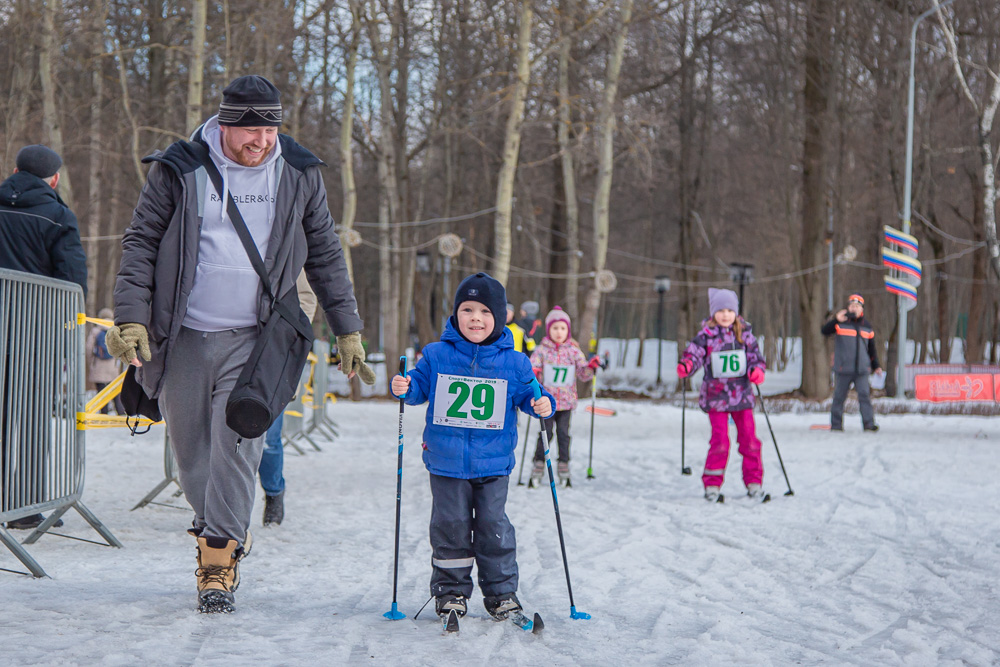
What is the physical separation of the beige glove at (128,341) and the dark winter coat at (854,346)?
38.7 feet

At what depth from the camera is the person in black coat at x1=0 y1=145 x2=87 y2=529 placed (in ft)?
19.1

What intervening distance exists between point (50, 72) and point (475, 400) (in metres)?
17.2

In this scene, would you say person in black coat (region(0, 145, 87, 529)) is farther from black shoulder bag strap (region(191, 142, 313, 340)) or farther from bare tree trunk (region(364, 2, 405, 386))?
bare tree trunk (region(364, 2, 405, 386))

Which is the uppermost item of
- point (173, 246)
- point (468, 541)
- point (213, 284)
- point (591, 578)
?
point (173, 246)

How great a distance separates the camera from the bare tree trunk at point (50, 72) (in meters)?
17.7

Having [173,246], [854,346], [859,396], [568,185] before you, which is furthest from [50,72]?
[173,246]

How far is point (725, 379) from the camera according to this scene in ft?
26.7

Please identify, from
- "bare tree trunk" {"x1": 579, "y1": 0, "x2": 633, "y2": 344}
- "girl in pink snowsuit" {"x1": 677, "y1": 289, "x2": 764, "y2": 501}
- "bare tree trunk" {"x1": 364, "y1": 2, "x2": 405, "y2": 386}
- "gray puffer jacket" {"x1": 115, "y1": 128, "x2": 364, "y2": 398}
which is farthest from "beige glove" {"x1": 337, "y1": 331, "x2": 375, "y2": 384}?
"bare tree trunk" {"x1": 364, "y1": 2, "x2": 405, "y2": 386}

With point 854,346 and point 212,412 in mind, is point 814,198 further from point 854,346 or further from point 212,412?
point 212,412

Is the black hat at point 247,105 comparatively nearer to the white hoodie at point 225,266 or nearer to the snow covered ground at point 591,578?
the white hoodie at point 225,266

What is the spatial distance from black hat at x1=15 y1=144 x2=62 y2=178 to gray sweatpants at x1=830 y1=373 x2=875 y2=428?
10957 mm

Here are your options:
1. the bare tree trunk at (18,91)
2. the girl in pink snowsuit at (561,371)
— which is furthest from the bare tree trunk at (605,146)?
the girl in pink snowsuit at (561,371)

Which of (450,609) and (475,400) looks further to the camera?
(475,400)

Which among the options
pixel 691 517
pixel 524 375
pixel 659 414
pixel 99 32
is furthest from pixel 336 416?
pixel 524 375
